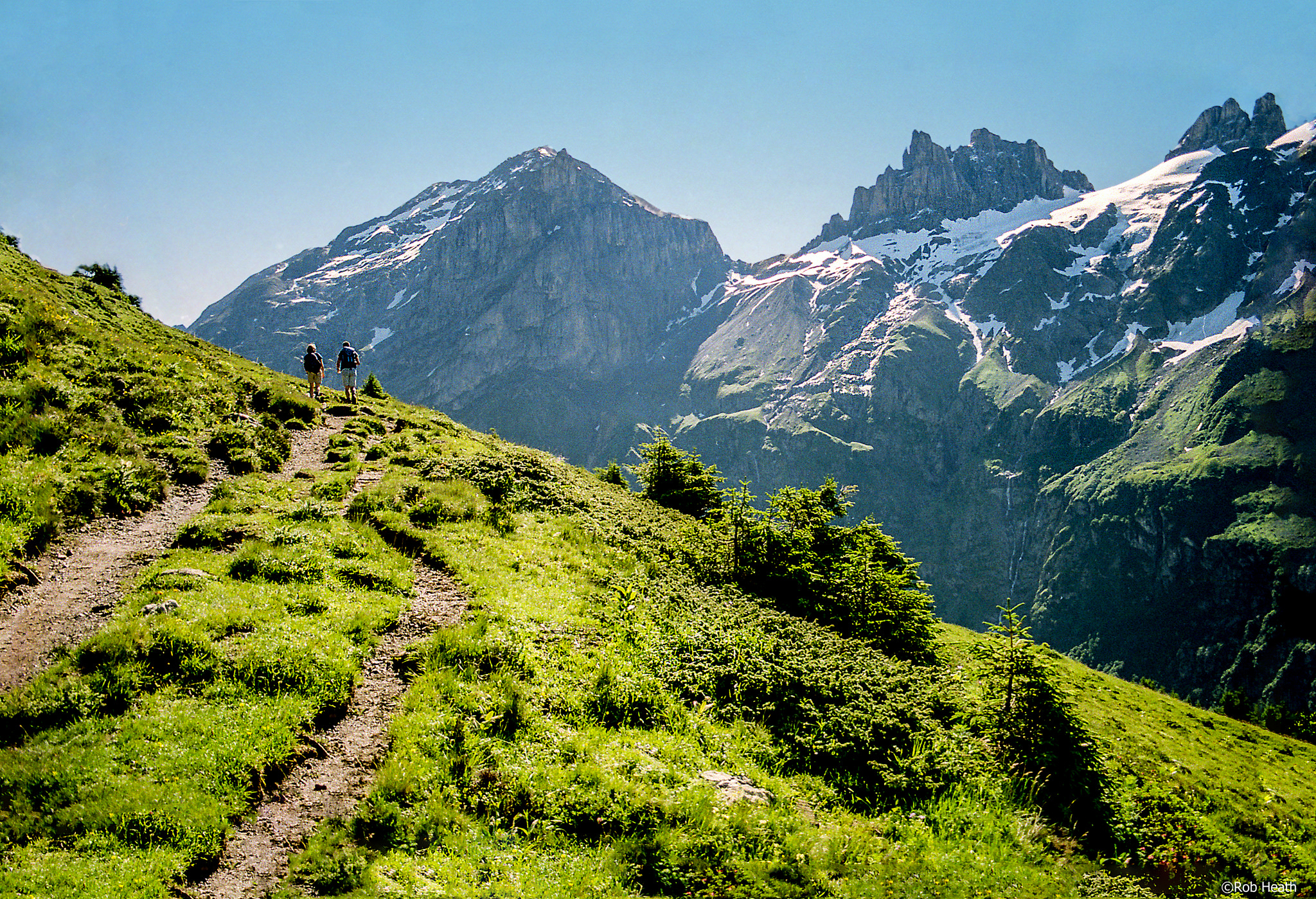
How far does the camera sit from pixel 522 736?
1257 centimetres

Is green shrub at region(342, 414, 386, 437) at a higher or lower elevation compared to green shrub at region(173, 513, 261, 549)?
higher

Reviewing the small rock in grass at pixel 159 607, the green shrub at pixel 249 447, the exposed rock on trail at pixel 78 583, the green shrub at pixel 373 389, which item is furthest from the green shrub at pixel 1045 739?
the green shrub at pixel 373 389

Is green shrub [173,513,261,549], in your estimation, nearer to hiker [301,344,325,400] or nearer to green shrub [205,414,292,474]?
green shrub [205,414,292,474]

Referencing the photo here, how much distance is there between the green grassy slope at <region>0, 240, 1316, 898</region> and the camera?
9656 millimetres

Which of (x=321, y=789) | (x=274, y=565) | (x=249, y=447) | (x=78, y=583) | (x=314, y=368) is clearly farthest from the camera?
(x=314, y=368)

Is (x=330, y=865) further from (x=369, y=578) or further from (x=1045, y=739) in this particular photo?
(x=1045, y=739)

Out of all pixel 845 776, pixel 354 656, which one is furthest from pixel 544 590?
pixel 845 776

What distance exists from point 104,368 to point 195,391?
10.2 ft

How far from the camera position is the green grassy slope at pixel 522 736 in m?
9.66

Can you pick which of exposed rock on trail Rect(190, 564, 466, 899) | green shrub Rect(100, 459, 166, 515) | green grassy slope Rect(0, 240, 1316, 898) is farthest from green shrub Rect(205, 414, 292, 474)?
exposed rock on trail Rect(190, 564, 466, 899)

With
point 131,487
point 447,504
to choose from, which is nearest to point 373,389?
point 447,504

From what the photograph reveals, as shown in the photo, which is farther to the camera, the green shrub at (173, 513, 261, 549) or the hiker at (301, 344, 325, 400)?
the hiker at (301, 344, 325, 400)

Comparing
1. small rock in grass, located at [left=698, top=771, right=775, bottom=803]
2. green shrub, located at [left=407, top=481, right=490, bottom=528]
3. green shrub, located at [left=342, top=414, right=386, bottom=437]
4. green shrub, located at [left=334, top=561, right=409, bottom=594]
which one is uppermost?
green shrub, located at [left=342, top=414, right=386, bottom=437]

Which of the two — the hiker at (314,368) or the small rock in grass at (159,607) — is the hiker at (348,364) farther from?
the small rock in grass at (159,607)
